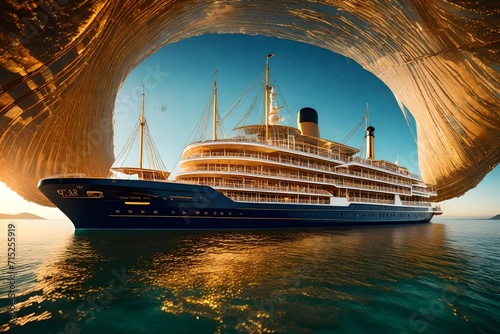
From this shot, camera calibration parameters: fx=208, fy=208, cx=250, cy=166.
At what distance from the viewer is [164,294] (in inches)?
225

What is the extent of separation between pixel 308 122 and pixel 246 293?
2492cm

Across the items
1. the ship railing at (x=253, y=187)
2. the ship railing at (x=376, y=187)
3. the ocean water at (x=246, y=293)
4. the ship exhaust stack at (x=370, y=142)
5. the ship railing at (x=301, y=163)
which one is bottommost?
the ocean water at (x=246, y=293)

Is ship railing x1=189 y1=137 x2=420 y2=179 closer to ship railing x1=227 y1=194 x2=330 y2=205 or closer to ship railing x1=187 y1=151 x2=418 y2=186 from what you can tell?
ship railing x1=187 y1=151 x2=418 y2=186

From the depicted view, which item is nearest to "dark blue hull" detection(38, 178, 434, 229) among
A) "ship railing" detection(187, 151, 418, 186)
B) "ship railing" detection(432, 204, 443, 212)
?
"ship railing" detection(187, 151, 418, 186)

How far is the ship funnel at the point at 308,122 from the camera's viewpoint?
89.2 ft

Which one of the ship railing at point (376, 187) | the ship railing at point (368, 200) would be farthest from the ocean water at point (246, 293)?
the ship railing at point (376, 187)

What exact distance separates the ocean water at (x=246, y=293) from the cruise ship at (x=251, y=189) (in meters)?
5.42

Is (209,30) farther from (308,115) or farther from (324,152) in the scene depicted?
(308,115)

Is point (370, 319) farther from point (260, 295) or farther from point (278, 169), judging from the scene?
point (278, 169)

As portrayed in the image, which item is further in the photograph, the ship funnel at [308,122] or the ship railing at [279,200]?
the ship funnel at [308,122]

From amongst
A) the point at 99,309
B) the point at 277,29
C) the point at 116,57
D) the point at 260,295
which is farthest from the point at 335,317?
the point at 277,29

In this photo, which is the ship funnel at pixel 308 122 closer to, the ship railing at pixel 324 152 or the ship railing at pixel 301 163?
the ship railing at pixel 324 152

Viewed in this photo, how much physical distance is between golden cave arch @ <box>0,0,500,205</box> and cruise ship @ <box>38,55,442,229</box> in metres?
6.23

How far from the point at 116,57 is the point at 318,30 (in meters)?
7.89
